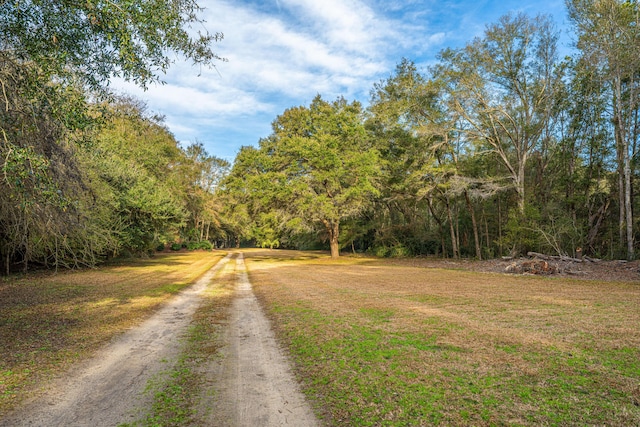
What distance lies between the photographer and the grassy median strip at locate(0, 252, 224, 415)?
4.45m

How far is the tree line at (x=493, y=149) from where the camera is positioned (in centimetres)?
1922

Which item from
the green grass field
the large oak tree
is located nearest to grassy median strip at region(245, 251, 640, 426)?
the green grass field

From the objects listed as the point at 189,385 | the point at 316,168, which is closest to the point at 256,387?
the point at 189,385

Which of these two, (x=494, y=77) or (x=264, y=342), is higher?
(x=494, y=77)

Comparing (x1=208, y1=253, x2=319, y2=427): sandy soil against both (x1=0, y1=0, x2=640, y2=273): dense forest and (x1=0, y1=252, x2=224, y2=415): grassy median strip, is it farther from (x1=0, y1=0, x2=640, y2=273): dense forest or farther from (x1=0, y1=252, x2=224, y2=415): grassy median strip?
(x1=0, y1=0, x2=640, y2=273): dense forest

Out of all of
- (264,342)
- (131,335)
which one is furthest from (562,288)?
(131,335)

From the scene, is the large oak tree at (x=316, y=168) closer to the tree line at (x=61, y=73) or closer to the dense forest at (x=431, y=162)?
the dense forest at (x=431, y=162)

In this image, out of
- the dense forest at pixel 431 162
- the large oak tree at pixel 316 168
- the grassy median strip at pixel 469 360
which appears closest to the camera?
the grassy median strip at pixel 469 360

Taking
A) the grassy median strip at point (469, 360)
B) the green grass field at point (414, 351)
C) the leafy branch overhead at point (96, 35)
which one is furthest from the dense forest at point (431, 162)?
the grassy median strip at point (469, 360)

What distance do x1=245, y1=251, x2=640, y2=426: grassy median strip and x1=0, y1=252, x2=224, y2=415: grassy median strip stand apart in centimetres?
312

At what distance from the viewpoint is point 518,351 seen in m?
4.74

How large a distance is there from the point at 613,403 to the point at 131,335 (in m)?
6.80

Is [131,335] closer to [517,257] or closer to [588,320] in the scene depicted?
[588,320]

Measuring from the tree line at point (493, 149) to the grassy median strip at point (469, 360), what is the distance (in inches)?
561
